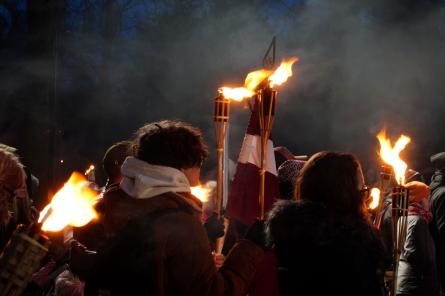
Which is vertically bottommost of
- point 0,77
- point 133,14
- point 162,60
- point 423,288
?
point 423,288

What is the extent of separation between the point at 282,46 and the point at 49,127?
17.2 feet

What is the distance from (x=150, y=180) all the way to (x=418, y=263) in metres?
3.45

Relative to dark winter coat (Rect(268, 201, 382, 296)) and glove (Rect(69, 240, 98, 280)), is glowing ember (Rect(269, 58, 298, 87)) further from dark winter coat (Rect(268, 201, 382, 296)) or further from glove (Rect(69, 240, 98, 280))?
glove (Rect(69, 240, 98, 280))

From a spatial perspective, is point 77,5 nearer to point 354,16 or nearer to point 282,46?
point 282,46

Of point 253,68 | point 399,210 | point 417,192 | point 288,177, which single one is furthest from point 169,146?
point 253,68

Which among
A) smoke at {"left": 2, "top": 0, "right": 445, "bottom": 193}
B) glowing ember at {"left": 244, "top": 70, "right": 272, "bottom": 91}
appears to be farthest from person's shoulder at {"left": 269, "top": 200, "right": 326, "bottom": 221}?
smoke at {"left": 2, "top": 0, "right": 445, "bottom": 193}

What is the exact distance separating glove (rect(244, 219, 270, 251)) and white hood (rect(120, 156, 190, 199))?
1.43ft

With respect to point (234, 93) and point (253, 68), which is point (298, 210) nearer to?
point (234, 93)

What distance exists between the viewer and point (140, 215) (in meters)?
2.43

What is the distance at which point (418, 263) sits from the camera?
512cm

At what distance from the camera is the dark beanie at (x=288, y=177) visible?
4000mm

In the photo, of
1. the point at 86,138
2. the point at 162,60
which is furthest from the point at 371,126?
the point at 86,138

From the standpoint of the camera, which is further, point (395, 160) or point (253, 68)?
point (253, 68)

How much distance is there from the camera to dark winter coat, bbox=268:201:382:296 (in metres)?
2.65
